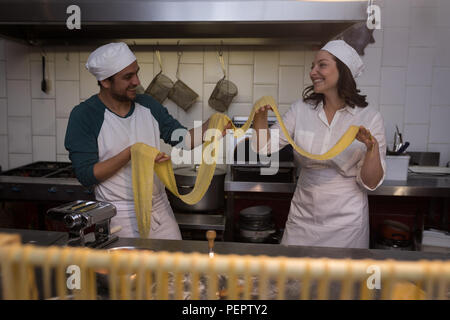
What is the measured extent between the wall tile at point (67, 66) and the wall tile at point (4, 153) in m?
0.70

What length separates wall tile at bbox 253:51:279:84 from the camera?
290cm

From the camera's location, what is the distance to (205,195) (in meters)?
2.50

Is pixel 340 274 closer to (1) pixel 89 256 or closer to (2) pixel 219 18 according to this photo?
(1) pixel 89 256

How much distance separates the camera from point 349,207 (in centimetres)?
181

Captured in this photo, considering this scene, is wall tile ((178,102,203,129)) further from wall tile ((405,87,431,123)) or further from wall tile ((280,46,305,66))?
wall tile ((405,87,431,123))

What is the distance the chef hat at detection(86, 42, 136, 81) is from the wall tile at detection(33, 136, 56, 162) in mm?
1664

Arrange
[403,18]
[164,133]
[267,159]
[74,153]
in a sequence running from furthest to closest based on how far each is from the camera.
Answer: [403,18] < [267,159] < [164,133] < [74,153]

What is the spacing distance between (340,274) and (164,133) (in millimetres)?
1556

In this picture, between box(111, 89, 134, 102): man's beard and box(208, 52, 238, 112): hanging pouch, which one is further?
box(208, 52, 238, 112): hanging pouch

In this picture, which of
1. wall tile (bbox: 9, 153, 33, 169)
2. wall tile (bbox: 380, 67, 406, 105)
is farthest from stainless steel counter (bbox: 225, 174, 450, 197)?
wall tile (bbox: 9, 153, 33, 169)

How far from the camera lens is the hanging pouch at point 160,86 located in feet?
9.44

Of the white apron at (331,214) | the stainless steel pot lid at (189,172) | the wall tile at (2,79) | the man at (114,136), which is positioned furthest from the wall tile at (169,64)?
the white apron at (331,214)

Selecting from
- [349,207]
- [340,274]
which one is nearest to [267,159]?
[349,207]

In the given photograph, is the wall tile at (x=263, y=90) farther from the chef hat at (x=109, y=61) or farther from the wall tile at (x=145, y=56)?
the chef hat at (x=109, y=61)
